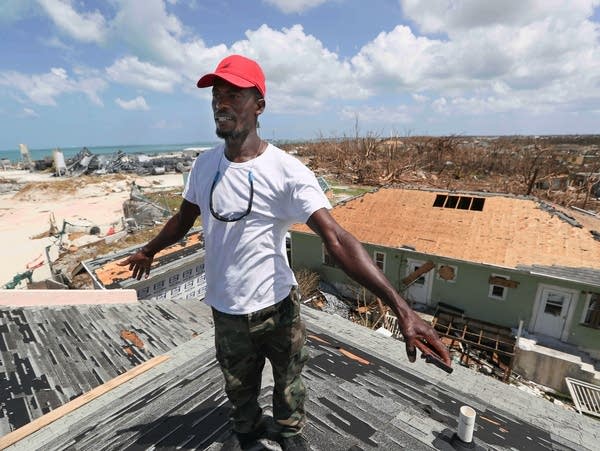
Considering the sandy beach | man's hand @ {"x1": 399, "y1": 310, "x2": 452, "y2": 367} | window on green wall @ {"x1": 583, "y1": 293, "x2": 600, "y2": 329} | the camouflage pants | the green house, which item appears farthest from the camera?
the sandy beach

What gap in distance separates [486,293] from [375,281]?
13.2 metres

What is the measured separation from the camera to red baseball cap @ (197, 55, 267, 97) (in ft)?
5.92

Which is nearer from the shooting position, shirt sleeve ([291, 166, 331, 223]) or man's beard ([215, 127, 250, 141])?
shirt sleeve ([291, 166, 331, 223])

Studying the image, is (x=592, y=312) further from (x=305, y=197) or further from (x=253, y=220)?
(x=253, y=220)

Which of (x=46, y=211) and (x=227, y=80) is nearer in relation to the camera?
(x=227, y=80)

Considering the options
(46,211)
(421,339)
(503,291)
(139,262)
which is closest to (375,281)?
(421,339)

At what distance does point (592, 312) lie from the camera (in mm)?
10758

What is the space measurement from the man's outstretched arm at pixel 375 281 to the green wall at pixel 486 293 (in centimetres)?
1190

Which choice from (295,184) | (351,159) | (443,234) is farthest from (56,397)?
(351,159)

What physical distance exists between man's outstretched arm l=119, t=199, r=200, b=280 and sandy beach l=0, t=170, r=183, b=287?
731 inches

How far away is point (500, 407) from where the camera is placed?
3754mm

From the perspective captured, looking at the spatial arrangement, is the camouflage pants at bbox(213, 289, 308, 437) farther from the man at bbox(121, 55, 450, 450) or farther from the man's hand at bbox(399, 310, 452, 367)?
the man's hand at bbox(399, 310, 452, 367)

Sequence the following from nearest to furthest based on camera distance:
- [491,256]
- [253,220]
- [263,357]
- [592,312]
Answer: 1. [253,220]
2. [263,357]
3. [592,312]
4. [491,256]

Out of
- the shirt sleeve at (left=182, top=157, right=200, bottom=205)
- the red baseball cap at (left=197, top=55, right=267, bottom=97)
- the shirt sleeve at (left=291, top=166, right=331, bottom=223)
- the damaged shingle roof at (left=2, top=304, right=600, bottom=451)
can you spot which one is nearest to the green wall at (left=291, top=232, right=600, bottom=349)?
the damaged shingle roof at (left=2, top=304, right=600, bottom=451)
